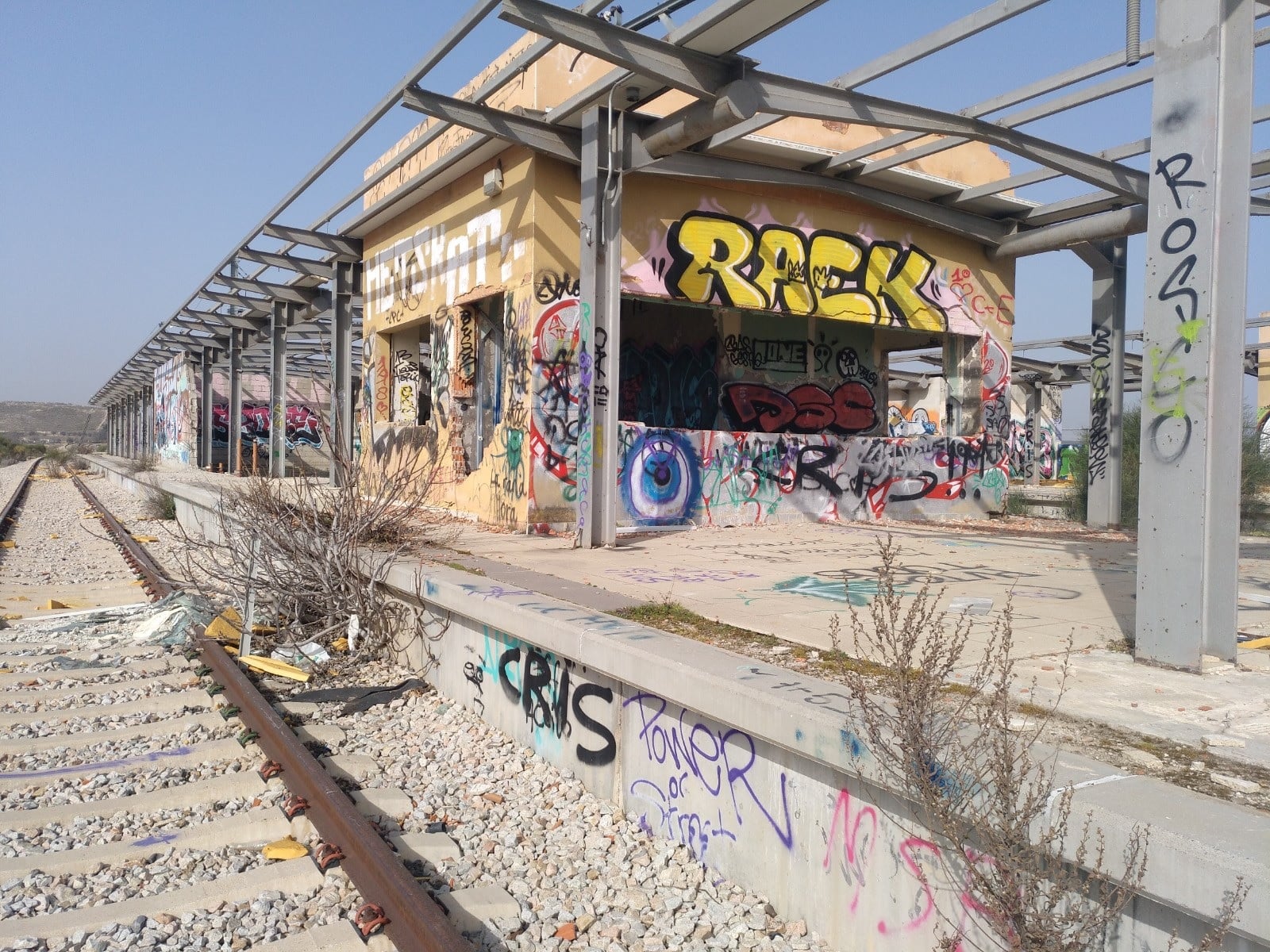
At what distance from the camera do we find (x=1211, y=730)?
3.66 metres

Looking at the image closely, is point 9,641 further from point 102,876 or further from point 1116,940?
point 1116,940

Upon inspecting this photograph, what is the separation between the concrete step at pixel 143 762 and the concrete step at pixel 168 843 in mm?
883

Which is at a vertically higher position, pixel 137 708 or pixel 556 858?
pixel 137 708

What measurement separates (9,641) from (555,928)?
6436 millimetres

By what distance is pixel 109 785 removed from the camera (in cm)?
481

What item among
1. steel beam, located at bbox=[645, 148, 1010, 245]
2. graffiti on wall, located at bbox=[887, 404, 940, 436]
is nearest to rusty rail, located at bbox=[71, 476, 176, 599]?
steel beam, located at bbox=[645, 148, 1010, 245]

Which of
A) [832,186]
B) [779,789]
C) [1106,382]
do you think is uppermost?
[832,186]

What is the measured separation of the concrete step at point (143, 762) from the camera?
15.9 feet

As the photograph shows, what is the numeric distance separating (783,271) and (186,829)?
34.5 ft

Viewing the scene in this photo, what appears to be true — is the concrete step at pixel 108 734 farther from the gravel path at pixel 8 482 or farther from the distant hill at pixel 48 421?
the distant hill at pixel 48 421

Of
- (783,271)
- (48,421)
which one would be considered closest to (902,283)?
(783,271)

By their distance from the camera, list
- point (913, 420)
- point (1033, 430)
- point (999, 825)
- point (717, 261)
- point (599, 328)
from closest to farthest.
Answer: point (999, 825), point (599, 328), point (717, 261), point (913, 420), point (1033, 430)

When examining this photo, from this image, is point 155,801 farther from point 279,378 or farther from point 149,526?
point 279,378

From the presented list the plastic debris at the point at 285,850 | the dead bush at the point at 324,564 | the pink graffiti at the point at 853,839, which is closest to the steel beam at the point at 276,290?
the dead bush at the point at 324,564
